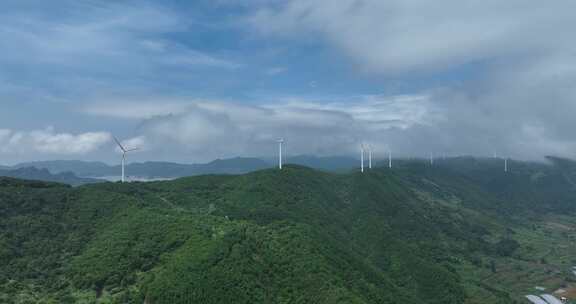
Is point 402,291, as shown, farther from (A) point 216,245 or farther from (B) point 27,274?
(B) point 27,274

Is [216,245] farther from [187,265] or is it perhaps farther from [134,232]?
[134,232]

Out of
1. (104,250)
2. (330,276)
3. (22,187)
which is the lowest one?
(330,276)

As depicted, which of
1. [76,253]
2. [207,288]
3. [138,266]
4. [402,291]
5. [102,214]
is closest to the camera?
[207,288]

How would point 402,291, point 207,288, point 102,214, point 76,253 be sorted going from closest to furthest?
point 207,288 < point 76,253 < point 102,214 < point 402,291

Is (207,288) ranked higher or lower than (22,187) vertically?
lower

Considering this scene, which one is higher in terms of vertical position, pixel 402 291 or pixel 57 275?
pixel 57 275

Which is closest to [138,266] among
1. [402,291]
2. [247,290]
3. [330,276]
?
[247,290]

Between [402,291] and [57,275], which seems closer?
[57,275]

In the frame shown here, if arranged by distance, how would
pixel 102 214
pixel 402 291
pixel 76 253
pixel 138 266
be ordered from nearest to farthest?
pixel 138 266, pixel 76 253, pixel 102 214, pixel 402 291

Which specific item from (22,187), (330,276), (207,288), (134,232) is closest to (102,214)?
(134,232)
